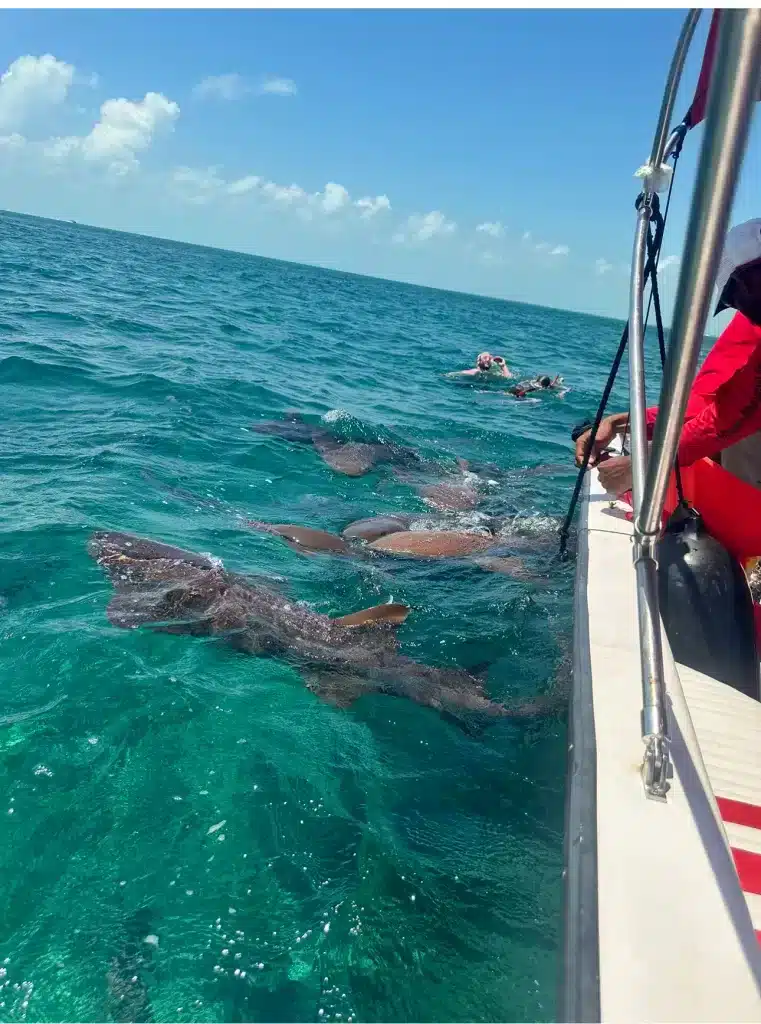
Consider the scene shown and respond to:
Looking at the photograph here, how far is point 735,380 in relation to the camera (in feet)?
9.91

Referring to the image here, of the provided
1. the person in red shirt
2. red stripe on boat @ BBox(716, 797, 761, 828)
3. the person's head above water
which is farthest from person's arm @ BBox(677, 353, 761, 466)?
red stripe on boat @ BBox(716, 797, 761, 828)

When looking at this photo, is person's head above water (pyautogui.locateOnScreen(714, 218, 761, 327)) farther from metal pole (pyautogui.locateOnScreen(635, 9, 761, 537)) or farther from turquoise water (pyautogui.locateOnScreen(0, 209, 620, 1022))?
turquoise water (pyautogui.locateOnScreen(0, 209, 620, 1022))

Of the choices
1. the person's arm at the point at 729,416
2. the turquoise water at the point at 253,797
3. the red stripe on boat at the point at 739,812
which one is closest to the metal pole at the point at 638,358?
the person's arm at the point at 729,416

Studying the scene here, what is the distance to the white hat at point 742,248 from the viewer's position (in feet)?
9.02

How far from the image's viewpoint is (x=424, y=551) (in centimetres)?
689

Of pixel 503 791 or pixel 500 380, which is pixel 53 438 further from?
pixel 500 380

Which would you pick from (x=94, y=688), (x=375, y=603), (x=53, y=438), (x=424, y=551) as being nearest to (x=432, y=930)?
(x=94, y=688)

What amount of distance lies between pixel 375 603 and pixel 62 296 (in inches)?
738

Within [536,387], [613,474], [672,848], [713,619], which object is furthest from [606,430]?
[536,387]

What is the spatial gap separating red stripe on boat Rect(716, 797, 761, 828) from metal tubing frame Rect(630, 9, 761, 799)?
1.43 ft

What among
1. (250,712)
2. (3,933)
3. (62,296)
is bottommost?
(3,933)

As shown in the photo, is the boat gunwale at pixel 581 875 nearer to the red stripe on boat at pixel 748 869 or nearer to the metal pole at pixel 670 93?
the red stripe on boat at pixel 748 869

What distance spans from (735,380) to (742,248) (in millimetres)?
544

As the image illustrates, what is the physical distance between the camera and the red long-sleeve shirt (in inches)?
119
